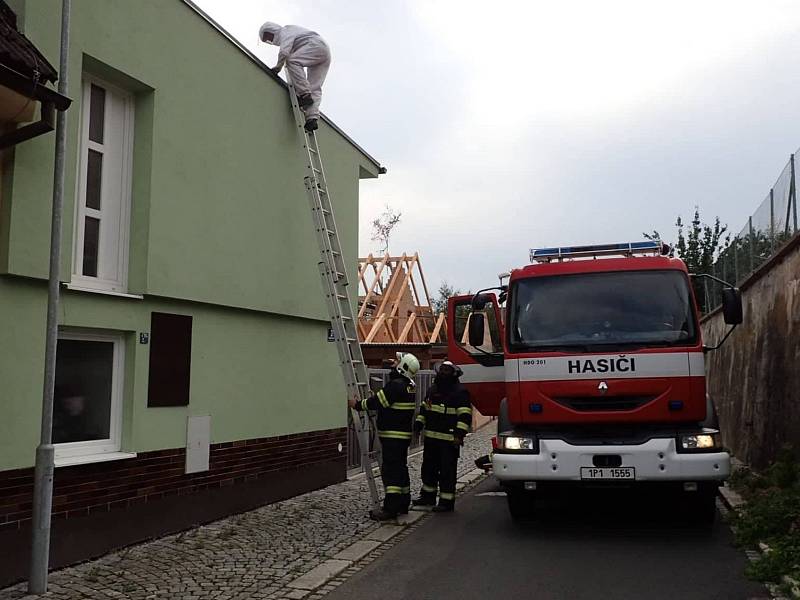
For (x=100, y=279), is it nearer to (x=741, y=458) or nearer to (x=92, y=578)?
(x=92, y=578)

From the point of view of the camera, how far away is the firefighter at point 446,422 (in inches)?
351

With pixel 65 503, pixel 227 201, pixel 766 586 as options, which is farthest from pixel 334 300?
pixel 766 586

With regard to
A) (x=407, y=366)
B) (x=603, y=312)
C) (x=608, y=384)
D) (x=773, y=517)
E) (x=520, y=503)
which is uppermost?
(x=603, y=312)

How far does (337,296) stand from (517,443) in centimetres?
282

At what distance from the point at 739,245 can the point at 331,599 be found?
534 inches

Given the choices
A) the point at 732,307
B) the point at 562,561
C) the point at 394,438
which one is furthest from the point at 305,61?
the point at 562,561

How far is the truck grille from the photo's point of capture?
7414 millimetres

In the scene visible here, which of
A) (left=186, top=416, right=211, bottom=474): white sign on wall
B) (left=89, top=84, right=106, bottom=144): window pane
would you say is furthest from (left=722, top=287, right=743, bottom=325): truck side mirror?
(left=89, top=84, right=106, bottom=144): window pane

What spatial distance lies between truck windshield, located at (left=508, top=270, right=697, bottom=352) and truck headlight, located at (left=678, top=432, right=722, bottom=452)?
912mm

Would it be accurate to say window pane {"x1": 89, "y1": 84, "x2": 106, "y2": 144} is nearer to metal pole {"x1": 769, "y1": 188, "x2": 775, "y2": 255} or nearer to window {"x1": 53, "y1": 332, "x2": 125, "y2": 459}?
window {"x1": 53, "y1": 332, "x2": 125, "y2": 459}

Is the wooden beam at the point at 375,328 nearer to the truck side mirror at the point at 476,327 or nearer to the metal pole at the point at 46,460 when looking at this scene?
the truck side mirror at the point at 476,327

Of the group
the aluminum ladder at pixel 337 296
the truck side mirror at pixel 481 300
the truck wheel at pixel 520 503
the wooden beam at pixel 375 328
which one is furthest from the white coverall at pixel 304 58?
the wooden beam at pixel 375 328

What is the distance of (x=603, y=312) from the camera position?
782 centimetres

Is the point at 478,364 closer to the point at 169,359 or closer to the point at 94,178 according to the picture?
the point at 169,359
